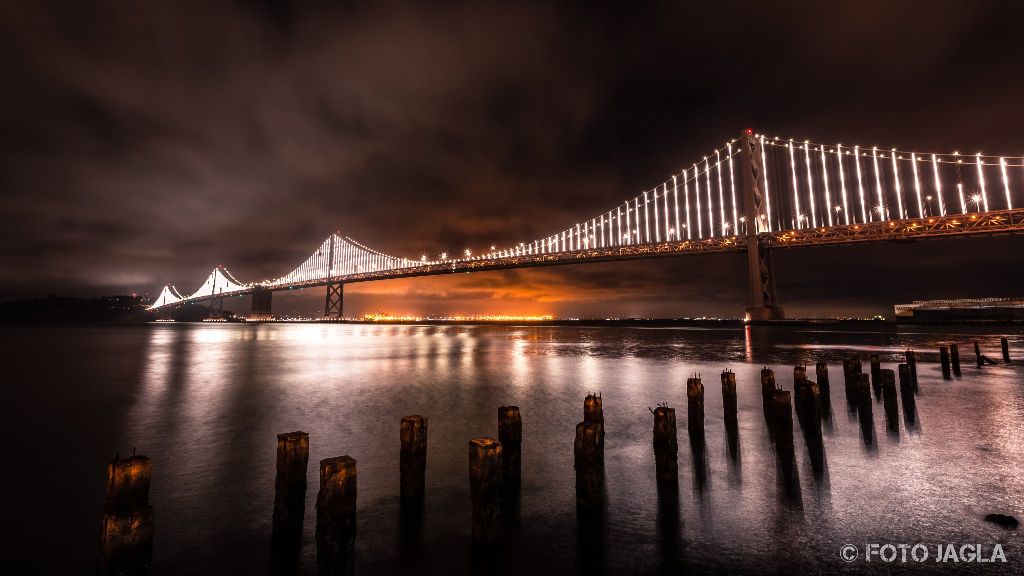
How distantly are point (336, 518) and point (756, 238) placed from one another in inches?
1891

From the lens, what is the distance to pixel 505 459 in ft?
17.0

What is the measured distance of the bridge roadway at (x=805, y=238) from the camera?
119 ft

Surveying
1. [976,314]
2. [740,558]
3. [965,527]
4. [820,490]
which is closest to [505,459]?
[740,558]

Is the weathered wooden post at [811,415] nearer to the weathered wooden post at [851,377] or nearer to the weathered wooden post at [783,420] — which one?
the weathered wooden post at [783,420]

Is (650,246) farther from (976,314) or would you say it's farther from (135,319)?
(135,319)

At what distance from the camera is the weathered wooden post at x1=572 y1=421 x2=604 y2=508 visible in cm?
421

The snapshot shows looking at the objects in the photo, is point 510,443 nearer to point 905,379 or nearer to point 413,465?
point 413,465

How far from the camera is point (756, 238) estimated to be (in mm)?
43750

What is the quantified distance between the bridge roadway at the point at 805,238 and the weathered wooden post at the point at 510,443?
45716mm

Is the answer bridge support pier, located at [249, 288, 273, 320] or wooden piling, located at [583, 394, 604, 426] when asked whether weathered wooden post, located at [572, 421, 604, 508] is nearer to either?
wooden piling, located at [583, 394, 604, 426]

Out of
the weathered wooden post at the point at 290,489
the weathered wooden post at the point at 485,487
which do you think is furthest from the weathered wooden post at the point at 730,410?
the weathered wooden post at the point at 290,489

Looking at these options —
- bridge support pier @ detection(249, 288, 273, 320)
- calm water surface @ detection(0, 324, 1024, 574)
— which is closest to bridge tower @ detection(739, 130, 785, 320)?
calm water surface @ detection(0, 324, 1024, 574)

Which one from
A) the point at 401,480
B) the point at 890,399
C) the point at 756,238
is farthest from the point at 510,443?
the point at 756,238

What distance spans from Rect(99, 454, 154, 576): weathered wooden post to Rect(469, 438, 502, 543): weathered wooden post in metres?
2.18
